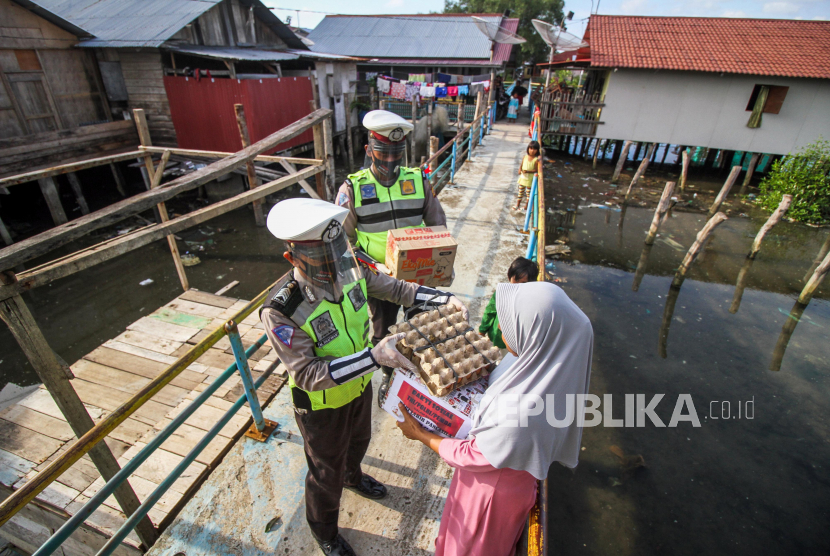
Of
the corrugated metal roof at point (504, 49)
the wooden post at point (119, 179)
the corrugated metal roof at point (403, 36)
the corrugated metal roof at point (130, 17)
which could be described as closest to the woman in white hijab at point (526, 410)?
the corrugated metal roof at point (130, 17)

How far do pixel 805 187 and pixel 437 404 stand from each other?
17.0 m

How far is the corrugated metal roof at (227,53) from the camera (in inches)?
460

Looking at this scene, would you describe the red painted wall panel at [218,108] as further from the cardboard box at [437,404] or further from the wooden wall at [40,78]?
the cardboard box at [437,404]

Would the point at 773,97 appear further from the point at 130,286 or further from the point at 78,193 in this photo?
the point at 78,193

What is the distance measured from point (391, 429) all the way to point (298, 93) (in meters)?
15.3

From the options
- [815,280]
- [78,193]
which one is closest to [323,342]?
[815,280]

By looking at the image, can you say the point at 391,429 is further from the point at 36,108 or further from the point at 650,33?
the point at 650,33

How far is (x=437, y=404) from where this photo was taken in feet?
6.61

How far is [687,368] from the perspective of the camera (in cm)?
683

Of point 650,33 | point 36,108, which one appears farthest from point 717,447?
point 650,33

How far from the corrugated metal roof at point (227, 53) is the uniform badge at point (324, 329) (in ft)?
41.7

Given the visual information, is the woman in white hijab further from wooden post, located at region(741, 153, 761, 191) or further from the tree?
the tree

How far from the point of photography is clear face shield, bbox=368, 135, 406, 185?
124 inches

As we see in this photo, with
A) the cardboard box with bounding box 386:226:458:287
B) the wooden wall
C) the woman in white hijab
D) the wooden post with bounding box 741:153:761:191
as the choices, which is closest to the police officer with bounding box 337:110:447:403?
the cardboard box with bounding box 386:226:458:287
